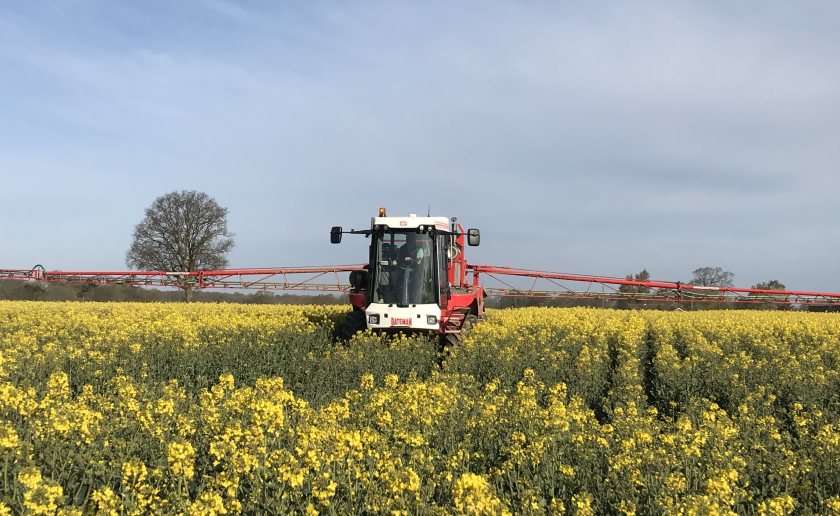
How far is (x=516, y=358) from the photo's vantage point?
31.9ft

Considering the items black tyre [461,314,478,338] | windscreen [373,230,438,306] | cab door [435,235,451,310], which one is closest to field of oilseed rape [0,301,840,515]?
windscreen [373,230,438,306]

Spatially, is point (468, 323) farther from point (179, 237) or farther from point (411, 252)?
point (179, 237)

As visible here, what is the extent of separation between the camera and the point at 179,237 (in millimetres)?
38531

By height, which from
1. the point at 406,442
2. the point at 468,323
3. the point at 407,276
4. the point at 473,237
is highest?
the point at 473,237

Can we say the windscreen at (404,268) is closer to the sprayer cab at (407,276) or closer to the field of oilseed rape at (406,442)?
the sprayer cab at (407,276)

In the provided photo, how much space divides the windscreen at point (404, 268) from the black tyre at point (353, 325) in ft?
3.09

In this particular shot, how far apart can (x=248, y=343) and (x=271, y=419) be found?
6150 millimetres

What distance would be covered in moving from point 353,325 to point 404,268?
1761 millimetres

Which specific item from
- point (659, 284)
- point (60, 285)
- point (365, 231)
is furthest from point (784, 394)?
point (60, 285)

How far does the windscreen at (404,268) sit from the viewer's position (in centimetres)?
1205

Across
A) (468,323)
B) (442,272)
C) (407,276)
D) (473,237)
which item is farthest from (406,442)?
(468,323)

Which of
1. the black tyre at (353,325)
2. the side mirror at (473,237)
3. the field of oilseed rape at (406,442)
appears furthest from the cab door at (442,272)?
the field of oilseed rape at (406,442)

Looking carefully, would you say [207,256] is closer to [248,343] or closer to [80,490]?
[248,343]

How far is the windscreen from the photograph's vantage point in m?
12.0
